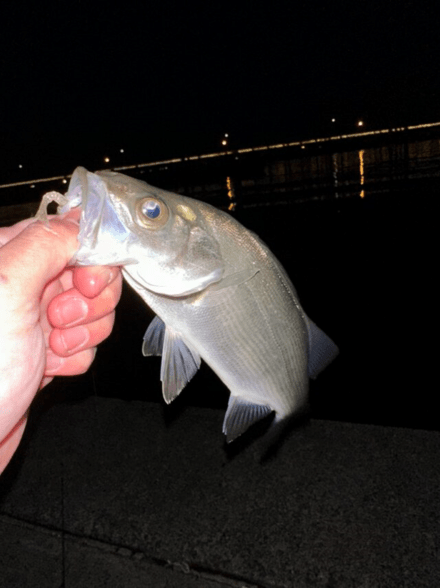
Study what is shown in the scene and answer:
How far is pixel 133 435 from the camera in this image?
3.89 m

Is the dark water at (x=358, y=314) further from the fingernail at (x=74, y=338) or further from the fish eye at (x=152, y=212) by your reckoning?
the fish eye at (x=152, y=212)

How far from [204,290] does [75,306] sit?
0.76m

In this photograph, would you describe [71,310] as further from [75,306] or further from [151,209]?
[151,209]

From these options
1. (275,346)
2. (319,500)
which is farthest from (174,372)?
(319,500)

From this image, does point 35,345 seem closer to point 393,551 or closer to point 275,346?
point 275,346

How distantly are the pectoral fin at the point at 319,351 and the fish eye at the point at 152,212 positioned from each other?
37.4 inches

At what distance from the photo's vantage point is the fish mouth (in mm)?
1593

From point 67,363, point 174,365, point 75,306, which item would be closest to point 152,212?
point 174,365

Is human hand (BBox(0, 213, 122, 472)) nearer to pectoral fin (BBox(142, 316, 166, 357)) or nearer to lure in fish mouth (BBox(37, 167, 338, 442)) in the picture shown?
lure in fish mouth (BBox(37, 167, 338, 442))

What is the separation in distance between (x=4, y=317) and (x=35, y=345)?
258mm

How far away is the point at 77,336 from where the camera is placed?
100 inches

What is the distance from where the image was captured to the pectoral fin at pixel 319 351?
7.65 feet

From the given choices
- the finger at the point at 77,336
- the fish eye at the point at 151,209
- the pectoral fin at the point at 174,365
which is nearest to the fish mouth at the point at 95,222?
the fish eye at the point at 151,209

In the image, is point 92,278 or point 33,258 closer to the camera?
point 33,258
